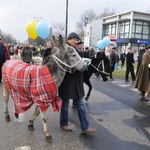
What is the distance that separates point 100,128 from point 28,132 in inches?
58.6

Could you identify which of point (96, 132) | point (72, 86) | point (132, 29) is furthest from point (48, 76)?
point (132, 29)

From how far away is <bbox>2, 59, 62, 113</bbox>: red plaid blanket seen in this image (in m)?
4.04

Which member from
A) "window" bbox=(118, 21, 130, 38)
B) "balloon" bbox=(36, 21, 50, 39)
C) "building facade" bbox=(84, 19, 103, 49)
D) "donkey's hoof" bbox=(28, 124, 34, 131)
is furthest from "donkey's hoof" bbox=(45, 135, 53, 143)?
"building facade" bbox=(84, 19, 103, 49)

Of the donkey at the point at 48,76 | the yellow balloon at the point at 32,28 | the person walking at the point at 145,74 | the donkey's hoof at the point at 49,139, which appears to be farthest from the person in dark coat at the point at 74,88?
the yellow balloon at the point at 32,28

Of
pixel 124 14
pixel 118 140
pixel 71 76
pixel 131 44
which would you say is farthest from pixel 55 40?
pixel 124 14

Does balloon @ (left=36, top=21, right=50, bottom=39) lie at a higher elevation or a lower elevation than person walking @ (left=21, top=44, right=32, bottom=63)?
higher

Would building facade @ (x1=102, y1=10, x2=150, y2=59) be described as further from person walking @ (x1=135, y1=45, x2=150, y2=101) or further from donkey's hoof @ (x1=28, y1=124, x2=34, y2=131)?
donkey's hoof @ (x1=28, y1=124, x2=34, y2=131)

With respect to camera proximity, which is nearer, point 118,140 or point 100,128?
point 118,140

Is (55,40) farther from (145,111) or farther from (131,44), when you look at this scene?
(131,44)

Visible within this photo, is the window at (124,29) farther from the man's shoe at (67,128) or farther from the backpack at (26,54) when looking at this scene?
the man's shoe at (67,128)

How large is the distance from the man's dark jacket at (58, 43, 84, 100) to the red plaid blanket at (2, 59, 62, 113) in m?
0.23

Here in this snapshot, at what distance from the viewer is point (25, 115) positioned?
561cm

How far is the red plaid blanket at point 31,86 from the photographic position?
4.04 meters

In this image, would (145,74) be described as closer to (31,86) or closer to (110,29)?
(31,86)
